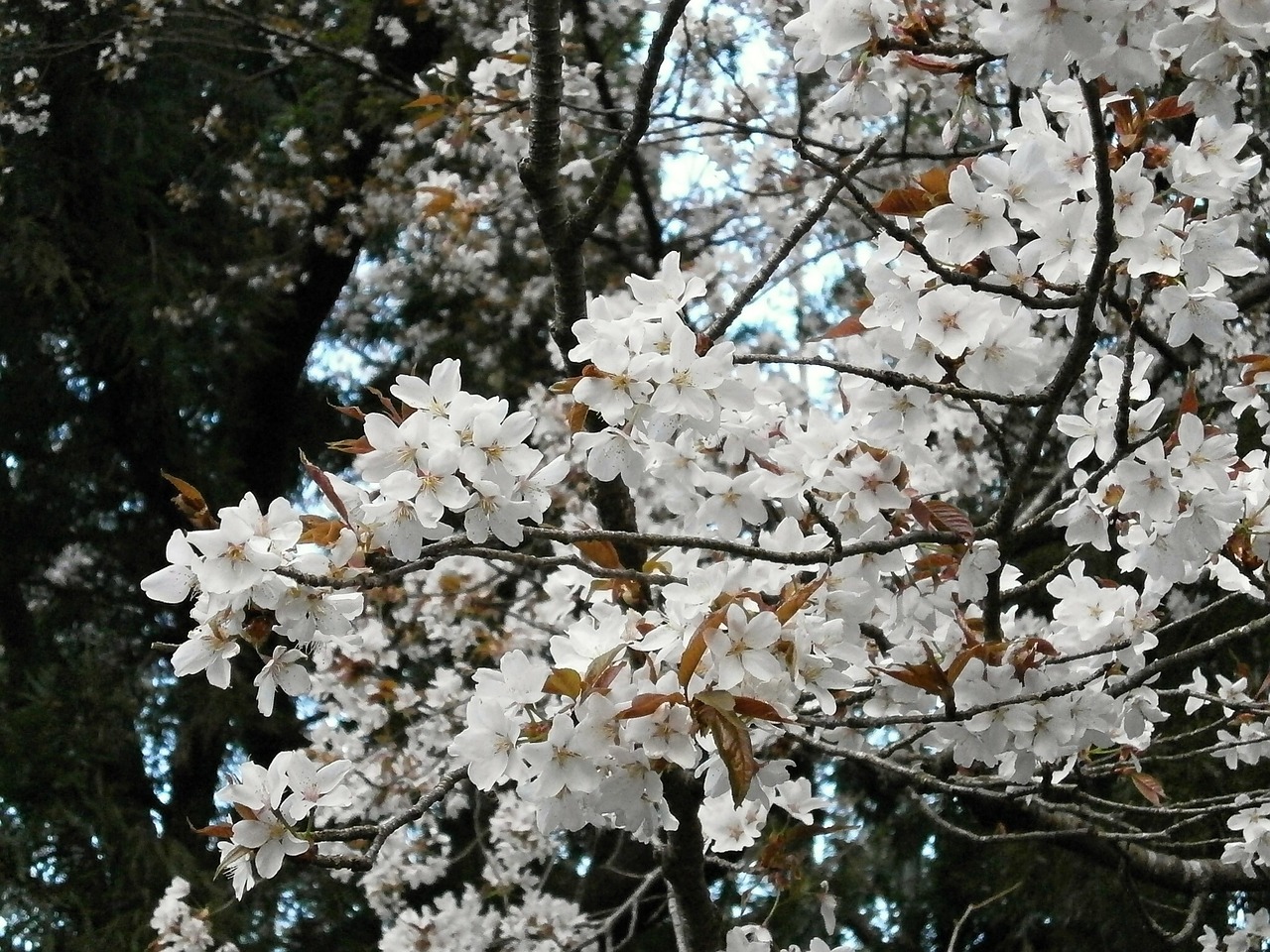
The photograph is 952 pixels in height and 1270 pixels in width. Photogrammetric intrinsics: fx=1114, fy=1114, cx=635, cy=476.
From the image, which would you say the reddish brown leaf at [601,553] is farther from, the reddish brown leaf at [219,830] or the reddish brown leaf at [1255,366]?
the reddish brown leaf at [1255,366]

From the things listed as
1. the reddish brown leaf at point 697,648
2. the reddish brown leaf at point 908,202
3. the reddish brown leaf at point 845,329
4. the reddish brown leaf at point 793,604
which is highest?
the reddish brown leaf at point 908,202

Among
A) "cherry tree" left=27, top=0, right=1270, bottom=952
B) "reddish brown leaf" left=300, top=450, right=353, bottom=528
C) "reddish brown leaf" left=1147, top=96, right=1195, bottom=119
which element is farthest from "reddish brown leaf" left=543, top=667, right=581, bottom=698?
"reddish brown leaf" left=1147, top=96, right=1195, bottom=119

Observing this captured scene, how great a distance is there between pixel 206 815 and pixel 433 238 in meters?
2.73

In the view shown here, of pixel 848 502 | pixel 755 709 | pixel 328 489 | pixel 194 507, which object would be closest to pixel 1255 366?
pixel 848 502

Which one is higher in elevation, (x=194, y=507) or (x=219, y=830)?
(x=194, y=507)

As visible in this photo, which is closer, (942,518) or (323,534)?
(323,534)

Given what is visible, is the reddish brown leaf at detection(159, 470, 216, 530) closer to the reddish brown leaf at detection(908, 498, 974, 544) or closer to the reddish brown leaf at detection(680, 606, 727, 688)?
the reddish brown leaf at detection(680, 606, 727, 688)

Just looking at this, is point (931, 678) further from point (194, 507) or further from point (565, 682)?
point (194, 507)

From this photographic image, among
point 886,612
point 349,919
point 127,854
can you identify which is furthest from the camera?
point 349,919

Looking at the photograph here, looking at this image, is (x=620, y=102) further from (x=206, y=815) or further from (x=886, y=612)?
Answer: (x=206, y=815)

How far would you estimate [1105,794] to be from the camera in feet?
9.52

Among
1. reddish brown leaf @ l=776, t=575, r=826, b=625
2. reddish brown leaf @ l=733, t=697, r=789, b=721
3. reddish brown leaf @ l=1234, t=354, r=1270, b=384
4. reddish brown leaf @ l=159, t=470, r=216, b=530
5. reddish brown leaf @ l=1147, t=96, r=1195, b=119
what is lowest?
reddish brown leaf @ l=733, t=697, r=789, b=721

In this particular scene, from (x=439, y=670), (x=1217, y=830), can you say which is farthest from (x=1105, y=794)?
(x=439, y=670)

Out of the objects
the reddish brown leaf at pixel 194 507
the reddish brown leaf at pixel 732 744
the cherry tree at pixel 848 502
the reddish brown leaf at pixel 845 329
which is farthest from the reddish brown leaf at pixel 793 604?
the reddish brown leaf at pixel 194 507
